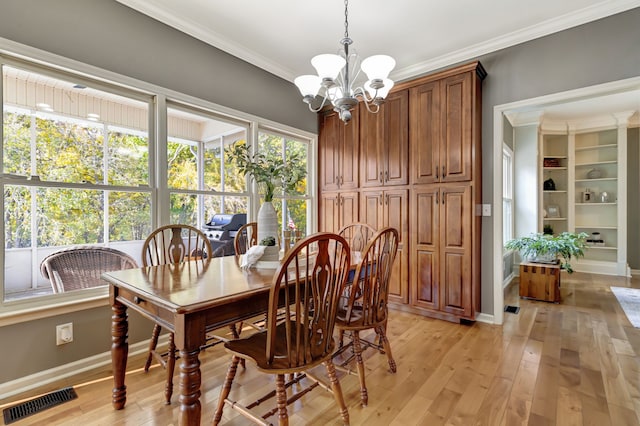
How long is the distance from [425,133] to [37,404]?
3641mm

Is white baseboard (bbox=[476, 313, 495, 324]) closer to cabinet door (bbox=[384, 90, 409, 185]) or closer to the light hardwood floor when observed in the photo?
the light hardwood floor

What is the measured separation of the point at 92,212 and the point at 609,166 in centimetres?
760

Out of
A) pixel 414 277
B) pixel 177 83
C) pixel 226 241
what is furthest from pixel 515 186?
pixel 177 83

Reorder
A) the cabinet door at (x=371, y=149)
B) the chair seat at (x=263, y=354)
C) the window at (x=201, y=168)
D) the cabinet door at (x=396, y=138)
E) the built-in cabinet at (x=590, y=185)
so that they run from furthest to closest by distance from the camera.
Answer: the built-in cabinet at (x=590, y=185), the cabinet door at (x=371, y=149), the cabinet door at (x=396, y=138), the window at (x=201, y=168), the chair seat at (x=263, y=354)

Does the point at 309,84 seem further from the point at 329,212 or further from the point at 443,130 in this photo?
the point at 329,212

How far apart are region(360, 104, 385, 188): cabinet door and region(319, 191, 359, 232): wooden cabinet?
0.25 m

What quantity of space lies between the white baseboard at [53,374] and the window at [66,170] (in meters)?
0.51

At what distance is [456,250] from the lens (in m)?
2.99

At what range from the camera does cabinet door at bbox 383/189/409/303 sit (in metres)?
3.33

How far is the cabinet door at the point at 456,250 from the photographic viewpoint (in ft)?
9.60

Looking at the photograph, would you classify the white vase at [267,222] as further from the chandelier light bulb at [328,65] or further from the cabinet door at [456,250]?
the cabinet door at [456,250]

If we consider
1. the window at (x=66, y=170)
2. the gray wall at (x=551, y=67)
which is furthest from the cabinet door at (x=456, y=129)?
the window at (x=66, y=170)

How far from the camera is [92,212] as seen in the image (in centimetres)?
225

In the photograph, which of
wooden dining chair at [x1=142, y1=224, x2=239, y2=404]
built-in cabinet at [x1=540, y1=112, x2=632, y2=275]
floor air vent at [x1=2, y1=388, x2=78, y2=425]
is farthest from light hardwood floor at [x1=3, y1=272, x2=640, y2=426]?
built-in cabinet at [x1=540, y1=112, x2=632, y2=275]
